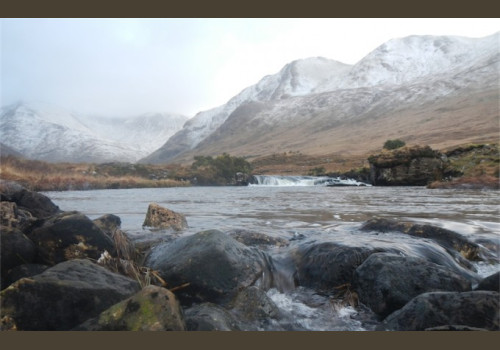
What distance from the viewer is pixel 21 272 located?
632 centimetres

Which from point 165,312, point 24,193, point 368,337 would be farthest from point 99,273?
point 24,193

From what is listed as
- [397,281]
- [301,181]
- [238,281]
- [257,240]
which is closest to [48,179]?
[301,181]

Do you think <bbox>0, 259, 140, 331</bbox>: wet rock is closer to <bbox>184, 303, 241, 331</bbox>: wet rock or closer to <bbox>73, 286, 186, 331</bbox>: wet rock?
<bbox>73, 286, 186, 331</bbox>: wet rock

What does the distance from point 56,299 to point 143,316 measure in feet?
4.66

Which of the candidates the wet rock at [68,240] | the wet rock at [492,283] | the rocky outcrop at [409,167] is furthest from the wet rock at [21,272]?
the rocky outcrop at [409,167]

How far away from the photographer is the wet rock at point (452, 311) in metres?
4.66

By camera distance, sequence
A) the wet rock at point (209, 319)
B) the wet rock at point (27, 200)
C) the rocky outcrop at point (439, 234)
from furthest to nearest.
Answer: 1. the wet rock at point (27, 200)
2. the rocky outcrop at point (439, 234)
3. the wet rock at point (209, 319)

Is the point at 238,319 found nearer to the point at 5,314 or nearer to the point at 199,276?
the point at 199,276

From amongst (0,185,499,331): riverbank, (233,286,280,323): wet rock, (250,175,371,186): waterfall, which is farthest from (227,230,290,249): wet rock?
(250,175,371,186): waterfall

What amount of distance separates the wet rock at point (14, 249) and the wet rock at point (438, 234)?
9.50m

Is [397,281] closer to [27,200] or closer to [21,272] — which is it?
[21,272]

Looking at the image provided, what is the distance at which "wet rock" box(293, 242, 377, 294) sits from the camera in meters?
7.36

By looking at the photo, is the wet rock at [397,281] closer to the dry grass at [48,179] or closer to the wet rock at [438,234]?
the wet rock at [438,234]

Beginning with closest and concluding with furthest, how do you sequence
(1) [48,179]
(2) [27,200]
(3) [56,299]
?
(3) [56,299] → (2) [27,200] → (1) [48,179]
